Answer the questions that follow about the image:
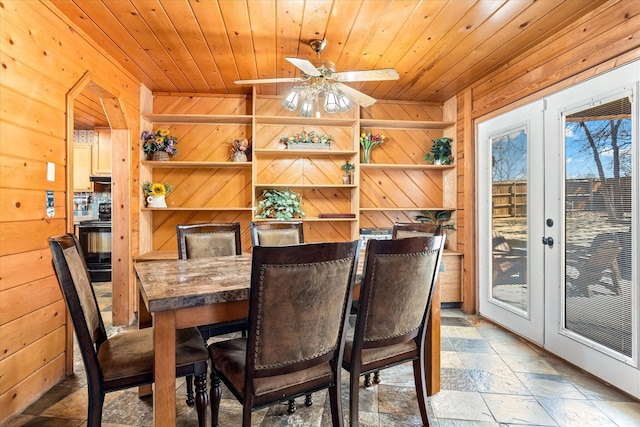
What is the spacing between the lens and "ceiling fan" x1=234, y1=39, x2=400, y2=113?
2275 millimetres

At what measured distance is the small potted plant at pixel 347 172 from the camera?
3.97 metres

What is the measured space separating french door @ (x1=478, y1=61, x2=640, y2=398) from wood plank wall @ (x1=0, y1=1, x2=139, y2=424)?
3.59 meters

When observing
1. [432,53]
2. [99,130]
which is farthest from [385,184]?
[99,130]

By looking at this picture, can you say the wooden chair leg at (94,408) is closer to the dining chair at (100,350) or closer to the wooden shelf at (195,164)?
the dining chair at (100,350)

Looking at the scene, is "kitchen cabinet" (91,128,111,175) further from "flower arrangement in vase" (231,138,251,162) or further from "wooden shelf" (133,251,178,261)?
"flower arrangement in vase" (231,138,251,162)

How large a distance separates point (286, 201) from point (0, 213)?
2.37 metres

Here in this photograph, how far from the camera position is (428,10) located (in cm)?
222

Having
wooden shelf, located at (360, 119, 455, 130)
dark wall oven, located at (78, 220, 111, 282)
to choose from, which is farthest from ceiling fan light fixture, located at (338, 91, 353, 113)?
dark wall oven, located at (78, 220, 111, 282)

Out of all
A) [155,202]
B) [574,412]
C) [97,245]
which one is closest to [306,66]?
[155,202]

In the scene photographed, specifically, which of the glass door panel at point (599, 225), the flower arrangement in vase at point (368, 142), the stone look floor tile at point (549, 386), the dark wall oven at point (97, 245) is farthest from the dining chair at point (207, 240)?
the dark wall oven at point (97, 245)

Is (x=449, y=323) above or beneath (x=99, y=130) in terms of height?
beneath

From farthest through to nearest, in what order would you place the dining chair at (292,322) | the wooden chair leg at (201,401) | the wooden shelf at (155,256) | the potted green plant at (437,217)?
the potted green plant at (437,217) → the wooden shelf at (155,256) → the wooden chair leg at (201,401) → the dining chair at (292,322)

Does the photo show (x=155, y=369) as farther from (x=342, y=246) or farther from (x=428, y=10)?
(x=428, y=10)

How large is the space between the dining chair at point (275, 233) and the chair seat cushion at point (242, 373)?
4.11 ft
